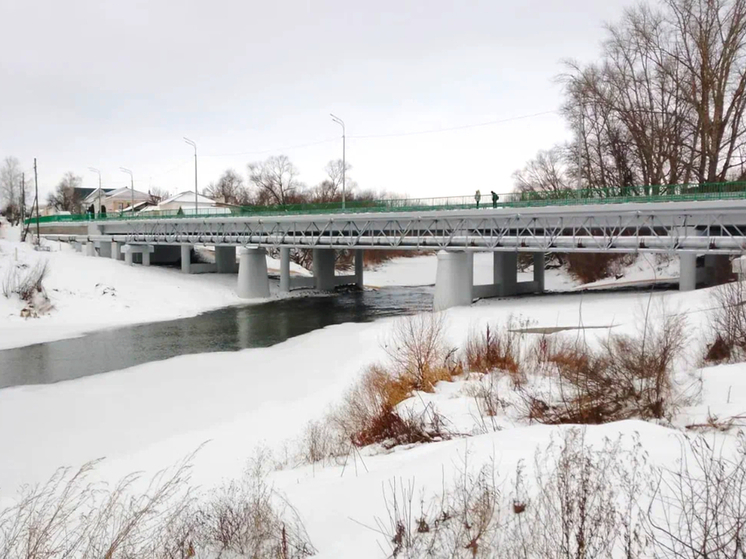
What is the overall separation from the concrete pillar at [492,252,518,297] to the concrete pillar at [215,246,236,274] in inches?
1070

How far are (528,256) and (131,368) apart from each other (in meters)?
64.9

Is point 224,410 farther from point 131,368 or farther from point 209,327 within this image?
point 209,327

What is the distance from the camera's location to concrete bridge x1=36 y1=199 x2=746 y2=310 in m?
28.7

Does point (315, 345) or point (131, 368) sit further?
point (315, 345)

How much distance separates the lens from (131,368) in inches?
853

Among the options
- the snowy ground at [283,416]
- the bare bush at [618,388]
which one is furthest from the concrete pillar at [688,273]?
the bare bush at [618,388]

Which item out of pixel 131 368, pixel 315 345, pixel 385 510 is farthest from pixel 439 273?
pixel 385 510

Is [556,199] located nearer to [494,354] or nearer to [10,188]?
[494,354]

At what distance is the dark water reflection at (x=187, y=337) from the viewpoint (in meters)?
22.3

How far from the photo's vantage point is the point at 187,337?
1162 inches

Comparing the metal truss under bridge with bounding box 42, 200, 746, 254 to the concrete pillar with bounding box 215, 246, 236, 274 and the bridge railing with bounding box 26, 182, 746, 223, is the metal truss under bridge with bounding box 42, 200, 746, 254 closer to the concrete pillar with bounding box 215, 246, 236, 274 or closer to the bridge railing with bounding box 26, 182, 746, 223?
the bridge railing with bounding box 26, 182, 746, 223

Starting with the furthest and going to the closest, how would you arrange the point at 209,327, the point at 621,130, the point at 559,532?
the point at 621,130 < the point at 209,327 < the point at 559,532

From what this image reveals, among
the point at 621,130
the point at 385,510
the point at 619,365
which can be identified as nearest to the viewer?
the point at 385,510

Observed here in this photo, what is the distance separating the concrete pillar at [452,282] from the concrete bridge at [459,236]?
6cm
